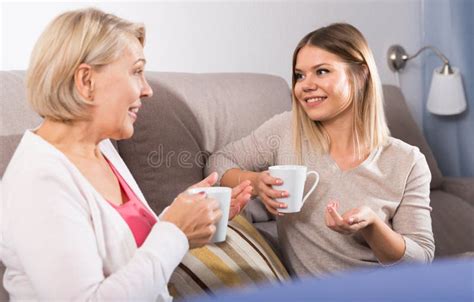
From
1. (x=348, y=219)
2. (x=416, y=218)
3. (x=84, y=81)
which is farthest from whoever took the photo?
(x=416, y=218)

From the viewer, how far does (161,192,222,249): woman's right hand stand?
0.98 meters

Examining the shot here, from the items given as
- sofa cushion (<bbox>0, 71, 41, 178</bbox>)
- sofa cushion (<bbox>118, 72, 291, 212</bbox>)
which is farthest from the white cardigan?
sofa cushion (<bbox>118, 72, 291, 212</bbox>)

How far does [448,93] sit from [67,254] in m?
1.79

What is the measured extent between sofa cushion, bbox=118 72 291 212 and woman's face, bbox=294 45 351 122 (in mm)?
246

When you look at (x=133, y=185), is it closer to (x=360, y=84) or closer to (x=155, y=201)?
(x=155, y=201)

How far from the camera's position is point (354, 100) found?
4.83 feet

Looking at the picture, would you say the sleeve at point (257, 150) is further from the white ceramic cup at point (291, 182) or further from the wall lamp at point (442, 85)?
the wall lamp at point (442, 85)

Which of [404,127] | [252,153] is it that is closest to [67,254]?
[252,153]

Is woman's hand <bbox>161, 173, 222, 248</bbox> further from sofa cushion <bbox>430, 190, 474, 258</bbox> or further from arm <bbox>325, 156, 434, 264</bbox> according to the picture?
sofa cushion <bbox>430, 190, 474, 258</bbox>

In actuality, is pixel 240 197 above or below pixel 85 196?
below

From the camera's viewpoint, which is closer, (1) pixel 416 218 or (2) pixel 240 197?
(2) pixel 240 197

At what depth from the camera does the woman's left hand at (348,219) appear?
1.21 meters

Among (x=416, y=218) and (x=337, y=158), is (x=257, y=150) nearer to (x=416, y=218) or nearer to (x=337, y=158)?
(x=337, y=158)

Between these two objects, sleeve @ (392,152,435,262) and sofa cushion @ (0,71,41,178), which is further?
sleeve @ (392,152,435,262)
